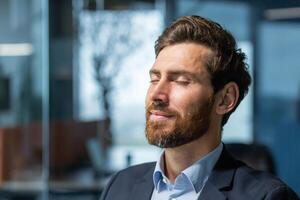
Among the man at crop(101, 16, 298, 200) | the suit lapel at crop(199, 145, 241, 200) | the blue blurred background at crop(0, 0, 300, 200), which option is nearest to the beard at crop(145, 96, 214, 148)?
the man at crop(101, 16, 298, 200)

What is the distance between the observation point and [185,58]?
149 cm

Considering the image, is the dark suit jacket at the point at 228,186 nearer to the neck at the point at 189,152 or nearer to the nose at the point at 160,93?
the neck at the point at 189,152

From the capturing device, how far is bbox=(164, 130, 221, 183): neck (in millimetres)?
1505

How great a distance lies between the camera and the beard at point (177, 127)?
146 cm

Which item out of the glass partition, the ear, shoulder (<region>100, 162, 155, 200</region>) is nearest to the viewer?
the ear

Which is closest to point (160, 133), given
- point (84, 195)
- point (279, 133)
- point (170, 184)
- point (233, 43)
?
point (170, 184)

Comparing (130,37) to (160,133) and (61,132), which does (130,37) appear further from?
(160,133)

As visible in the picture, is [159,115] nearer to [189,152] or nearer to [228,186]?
[189,152]

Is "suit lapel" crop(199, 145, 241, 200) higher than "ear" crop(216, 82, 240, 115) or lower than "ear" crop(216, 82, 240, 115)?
lower

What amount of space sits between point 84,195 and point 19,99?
1.07 meters

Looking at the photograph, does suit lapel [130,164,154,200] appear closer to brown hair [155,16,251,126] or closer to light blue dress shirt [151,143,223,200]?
light blue dress shirt [151,143,223,200]

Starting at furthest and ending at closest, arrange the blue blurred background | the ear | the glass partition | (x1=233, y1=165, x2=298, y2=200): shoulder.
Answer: the glass partition, the blue blurred background, the ear, (x1=233, y1=165, x2=298, y2=200): shoulder

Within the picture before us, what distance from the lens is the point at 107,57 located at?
5.19 m

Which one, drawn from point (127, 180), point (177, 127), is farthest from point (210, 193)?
point (127, 180)
